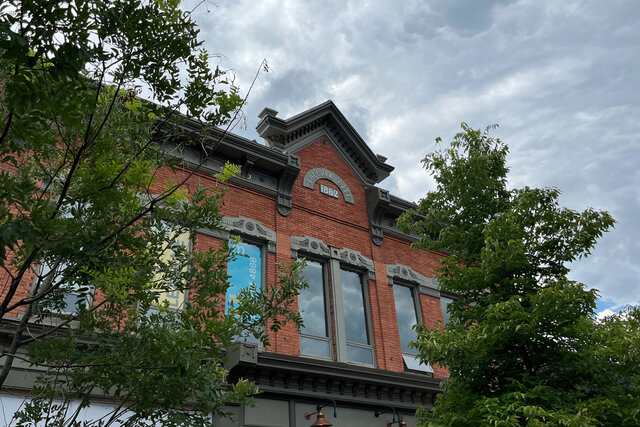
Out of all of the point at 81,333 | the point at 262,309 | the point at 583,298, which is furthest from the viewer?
the point at 583,298

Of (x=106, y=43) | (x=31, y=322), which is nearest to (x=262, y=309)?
(x=106, y=43)

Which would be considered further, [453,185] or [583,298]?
[453,185]

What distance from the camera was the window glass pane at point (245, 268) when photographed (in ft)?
37.4

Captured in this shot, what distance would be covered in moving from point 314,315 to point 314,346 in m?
0.81

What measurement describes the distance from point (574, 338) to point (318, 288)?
6317 millimetres

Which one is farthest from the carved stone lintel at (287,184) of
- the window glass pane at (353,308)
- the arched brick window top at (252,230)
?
the window glass pane at (353,308)

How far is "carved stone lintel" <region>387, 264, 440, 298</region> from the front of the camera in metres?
14.2

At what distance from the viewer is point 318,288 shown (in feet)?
41.9

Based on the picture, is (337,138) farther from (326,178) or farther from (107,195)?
(107,195)

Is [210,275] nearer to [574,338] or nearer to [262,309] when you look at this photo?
[262,309]

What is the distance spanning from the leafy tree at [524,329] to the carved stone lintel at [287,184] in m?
4.66

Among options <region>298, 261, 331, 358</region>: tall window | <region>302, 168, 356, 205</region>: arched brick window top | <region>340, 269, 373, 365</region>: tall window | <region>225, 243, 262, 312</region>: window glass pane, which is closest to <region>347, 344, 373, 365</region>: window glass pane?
<region>340, 269, 373, 365</region>: tall window

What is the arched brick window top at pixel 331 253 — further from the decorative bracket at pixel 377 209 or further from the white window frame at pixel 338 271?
the decorative bracket at pixel 377 209

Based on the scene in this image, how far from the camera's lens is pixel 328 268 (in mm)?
13078
